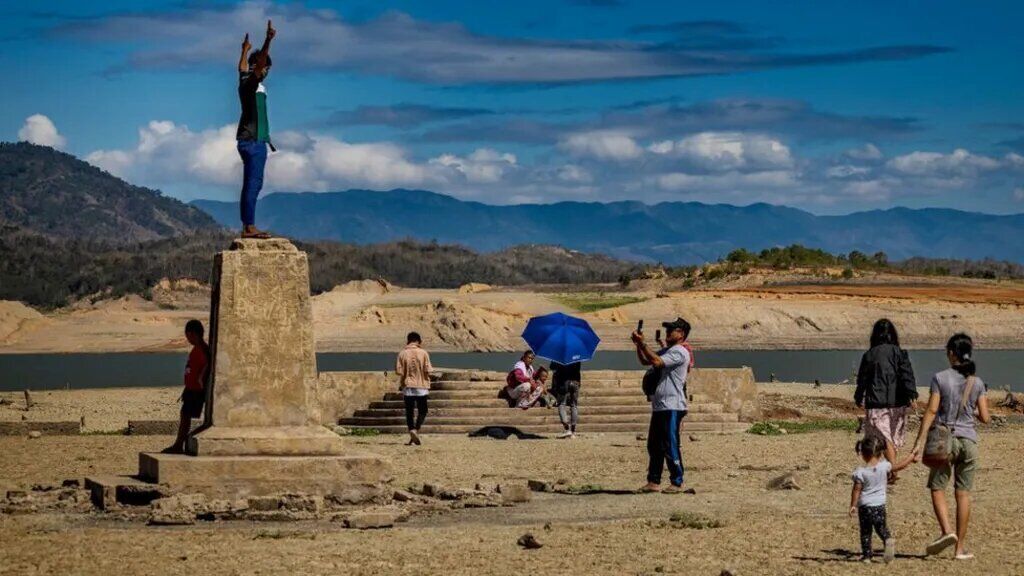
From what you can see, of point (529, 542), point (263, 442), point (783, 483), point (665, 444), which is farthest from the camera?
point (783, 483)

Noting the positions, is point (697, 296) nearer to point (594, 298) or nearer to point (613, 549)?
point (594, 298)

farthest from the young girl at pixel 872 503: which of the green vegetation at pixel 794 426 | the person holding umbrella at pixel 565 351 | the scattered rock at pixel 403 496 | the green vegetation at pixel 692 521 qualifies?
→ the green vegetation at pixel 794 426

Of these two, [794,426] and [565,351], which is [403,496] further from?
[794,426]

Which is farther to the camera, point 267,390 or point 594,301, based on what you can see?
point 594,301

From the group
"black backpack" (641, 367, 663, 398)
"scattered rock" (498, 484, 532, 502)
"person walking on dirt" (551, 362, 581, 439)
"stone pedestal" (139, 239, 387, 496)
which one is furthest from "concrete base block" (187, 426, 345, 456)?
"person walking on dirt" (551, 362, 581, 439)

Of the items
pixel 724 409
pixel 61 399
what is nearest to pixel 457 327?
pixel 61 399

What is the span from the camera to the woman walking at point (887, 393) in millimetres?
14547

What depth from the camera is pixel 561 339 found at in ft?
79.5

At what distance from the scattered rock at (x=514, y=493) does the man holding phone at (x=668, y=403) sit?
1.27 meters

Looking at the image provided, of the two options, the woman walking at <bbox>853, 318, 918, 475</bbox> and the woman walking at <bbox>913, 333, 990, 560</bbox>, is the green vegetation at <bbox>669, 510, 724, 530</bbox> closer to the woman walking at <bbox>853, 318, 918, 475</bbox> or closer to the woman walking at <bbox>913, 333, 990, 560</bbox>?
the woman walking at <bbox>853, 318, 918, 475</bbox>

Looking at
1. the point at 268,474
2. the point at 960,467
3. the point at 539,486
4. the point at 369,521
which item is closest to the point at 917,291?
the point at 539,486

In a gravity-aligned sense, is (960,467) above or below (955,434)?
below

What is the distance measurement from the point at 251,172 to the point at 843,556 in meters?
6.35

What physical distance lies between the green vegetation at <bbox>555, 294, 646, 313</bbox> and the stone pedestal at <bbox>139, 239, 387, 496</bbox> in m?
61.7
